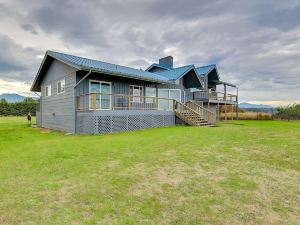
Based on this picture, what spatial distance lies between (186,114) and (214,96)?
9.00 meters

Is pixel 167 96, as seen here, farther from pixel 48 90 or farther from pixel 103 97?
pixel 48 90

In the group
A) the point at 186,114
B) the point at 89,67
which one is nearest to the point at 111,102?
the point at 89,67

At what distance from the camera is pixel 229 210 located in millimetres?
3004

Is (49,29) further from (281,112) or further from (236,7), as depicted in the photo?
(281,112)

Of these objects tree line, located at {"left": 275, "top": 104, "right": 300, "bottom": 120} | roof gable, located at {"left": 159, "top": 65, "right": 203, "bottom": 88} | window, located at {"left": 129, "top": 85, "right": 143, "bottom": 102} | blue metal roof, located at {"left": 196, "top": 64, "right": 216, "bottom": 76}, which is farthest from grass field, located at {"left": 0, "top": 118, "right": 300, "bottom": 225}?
tree line, located at {"left": 275, "top": 104, "right": 300, "bottom": 120}

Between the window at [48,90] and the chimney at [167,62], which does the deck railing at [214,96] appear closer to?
A: the chimney at [167,62]

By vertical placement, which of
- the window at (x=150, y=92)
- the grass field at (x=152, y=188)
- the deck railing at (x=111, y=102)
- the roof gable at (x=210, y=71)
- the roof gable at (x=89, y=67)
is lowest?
the grass field at (x=152, y=188)

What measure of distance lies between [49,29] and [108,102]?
7186 mm

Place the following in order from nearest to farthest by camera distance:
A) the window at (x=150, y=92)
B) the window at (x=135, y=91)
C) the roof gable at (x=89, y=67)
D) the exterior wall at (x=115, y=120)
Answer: the exterior wall at (x=115, y=120) → the roof gable at (x=89, y=67) → the window at (x=135, y=91) → the window at (x=150, y=92)

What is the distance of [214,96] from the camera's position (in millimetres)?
24266

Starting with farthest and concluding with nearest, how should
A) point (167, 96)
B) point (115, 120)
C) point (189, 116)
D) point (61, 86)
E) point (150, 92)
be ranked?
1. point (167, 96)
2. point (150, 92)
3. point (189, 116)
4. point (61, 86)
5. point (115, 120)

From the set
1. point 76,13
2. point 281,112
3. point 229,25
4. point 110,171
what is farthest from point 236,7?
point 281,112

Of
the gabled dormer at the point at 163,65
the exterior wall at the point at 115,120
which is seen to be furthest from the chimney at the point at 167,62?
the exterior wall at the point at 115,120

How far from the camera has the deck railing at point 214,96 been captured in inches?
885
